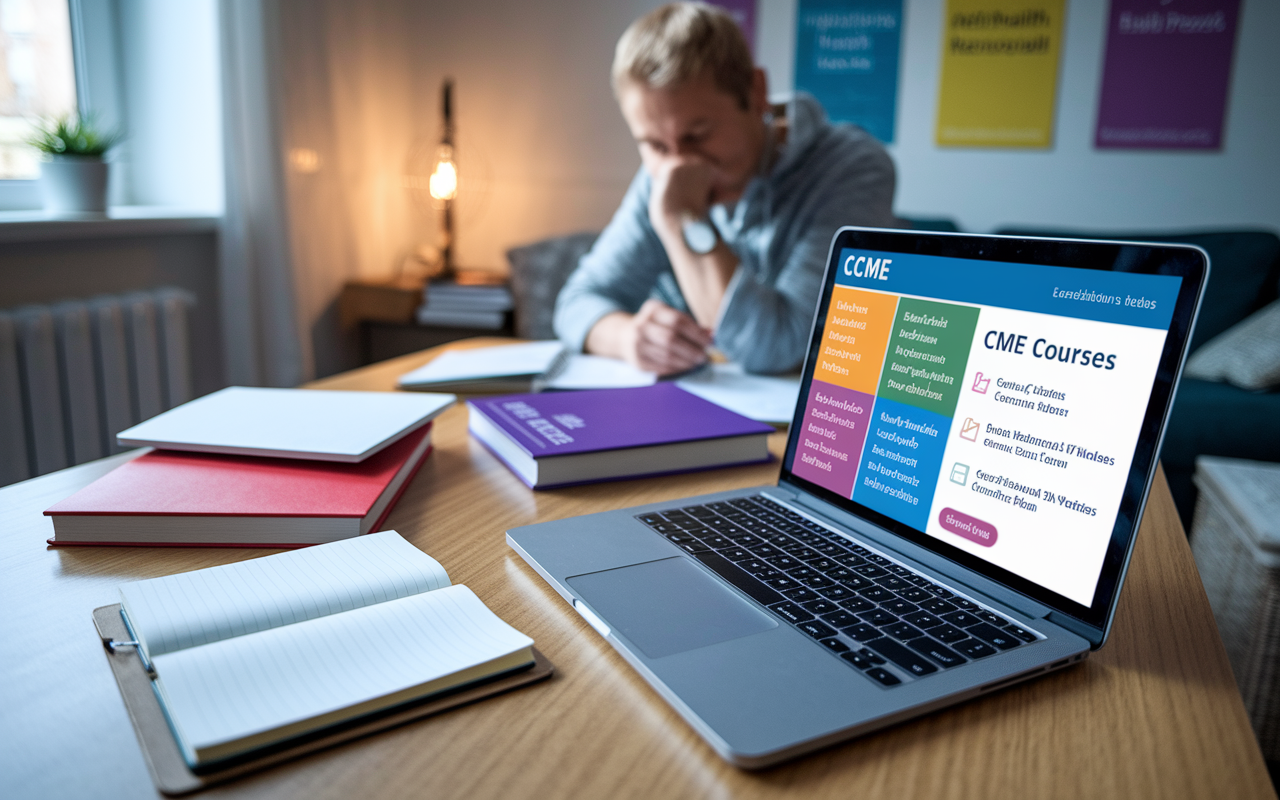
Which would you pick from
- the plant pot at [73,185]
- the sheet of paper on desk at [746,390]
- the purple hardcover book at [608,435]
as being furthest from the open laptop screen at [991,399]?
the plant pot at [73,185]

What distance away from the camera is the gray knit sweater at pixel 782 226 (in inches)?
52.2

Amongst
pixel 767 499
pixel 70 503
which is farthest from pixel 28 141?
pixel 767 499

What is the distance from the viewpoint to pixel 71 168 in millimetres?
1736

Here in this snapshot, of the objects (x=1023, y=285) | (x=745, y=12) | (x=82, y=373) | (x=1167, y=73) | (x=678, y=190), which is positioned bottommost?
(x=82, y=373)

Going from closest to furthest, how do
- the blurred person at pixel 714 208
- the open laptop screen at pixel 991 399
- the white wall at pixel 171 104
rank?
the open laptop screen at pixel 991 399
the blurred person at pixel 714 208
the white wall at pixel 171 104

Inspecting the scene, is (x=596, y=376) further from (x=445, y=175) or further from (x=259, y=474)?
(x=445, y=175)

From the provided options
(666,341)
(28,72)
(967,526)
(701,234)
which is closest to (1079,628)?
(967,526)

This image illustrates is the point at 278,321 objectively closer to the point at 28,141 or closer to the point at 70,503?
the point at 28,141

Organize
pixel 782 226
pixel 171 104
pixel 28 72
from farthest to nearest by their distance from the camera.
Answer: pixel 171 104 < pixel 28 72 < pixel 782 226

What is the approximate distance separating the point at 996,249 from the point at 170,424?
67cm

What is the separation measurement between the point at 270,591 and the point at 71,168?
1745 millimetres

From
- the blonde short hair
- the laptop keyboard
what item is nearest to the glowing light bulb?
the blonde short hair

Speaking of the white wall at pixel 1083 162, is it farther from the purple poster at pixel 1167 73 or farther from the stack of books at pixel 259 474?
the stack of books at pixel 259 474

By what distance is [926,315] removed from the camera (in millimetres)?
569
